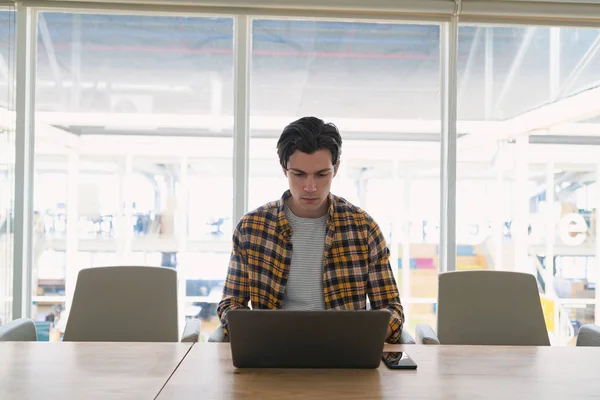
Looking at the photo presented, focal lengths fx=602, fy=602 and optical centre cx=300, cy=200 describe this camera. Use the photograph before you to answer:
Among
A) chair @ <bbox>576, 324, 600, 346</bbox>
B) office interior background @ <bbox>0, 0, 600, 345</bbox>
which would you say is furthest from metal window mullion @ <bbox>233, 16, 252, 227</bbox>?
chair @ <bbox>576, 324, 600, 346</bbox>

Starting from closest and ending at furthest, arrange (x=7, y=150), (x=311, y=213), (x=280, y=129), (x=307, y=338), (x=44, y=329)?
1. (x=307, y=338)
2. (x=311, y=213)
3. (x=7, y=150)
4. (x=44, y=329)
5. (x=280, y=129)

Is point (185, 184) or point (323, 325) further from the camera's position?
point (185, 184)

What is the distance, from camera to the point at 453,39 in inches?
146

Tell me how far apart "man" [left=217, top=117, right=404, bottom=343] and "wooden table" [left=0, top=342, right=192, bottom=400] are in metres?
0.46

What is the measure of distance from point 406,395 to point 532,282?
1400 mm

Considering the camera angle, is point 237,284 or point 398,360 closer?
point 398,360

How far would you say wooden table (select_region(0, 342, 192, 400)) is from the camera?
1.37 meters

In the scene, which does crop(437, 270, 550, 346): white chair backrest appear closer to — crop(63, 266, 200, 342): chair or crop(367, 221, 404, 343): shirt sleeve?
crop(367, 221, 404, 343): shirt sleeve

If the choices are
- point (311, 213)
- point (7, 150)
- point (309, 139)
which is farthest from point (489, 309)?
point (7, 150)

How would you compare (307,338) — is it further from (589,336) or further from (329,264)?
(589,336)

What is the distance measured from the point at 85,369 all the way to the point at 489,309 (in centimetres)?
167

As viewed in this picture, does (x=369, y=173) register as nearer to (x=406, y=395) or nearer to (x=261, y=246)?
(x=261, y=246)

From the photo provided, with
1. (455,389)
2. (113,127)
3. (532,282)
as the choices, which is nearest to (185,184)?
(113,127)

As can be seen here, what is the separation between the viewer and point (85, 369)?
158cm
